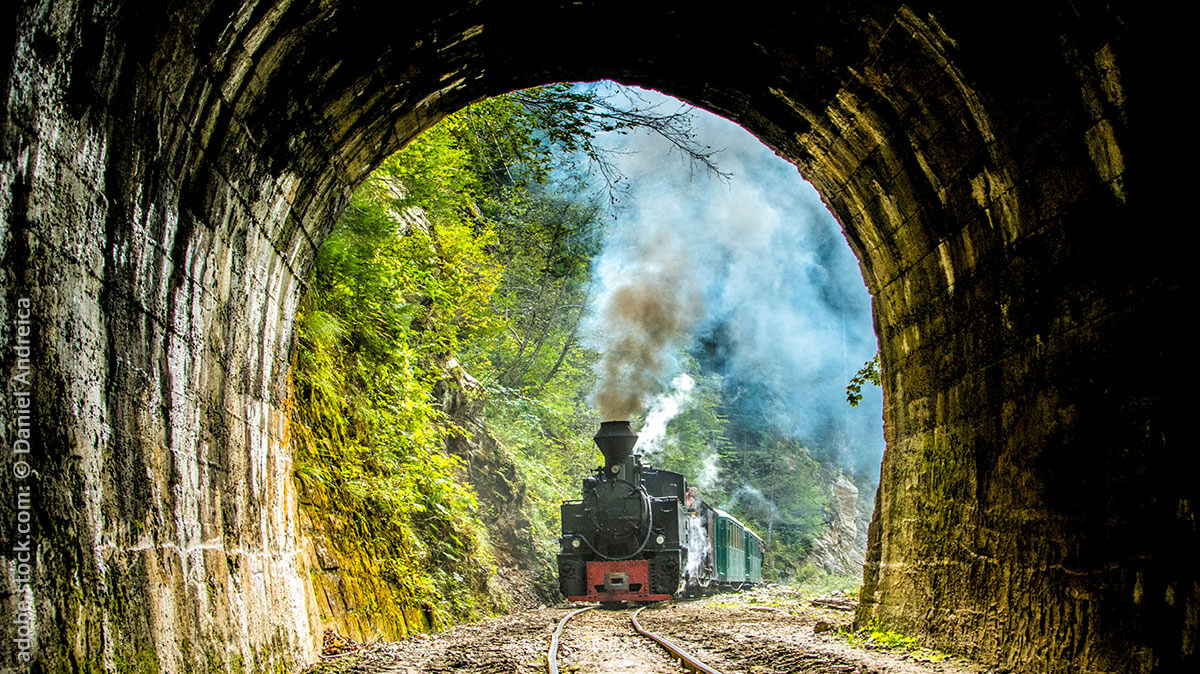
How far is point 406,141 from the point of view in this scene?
27.9 feet

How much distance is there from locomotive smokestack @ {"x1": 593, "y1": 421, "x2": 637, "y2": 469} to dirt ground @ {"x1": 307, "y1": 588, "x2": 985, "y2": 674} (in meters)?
6.02

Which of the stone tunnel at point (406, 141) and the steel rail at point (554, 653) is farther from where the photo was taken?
the steel rail at point (554, 653)

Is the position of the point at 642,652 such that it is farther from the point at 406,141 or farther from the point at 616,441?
the point at 616,441

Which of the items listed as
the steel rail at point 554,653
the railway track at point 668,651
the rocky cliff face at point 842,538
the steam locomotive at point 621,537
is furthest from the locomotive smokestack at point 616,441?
the rocky cliff face at point 842,538

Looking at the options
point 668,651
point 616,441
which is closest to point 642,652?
point 668,651

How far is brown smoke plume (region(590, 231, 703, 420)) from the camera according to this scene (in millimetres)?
26344

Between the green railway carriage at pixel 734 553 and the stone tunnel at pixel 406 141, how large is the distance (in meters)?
14.4

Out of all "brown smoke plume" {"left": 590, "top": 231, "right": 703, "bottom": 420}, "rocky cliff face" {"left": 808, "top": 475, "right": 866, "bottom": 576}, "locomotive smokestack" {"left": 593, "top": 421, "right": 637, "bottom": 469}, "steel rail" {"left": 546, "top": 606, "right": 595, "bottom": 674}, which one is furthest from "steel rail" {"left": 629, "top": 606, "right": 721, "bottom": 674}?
"rocky cliff face" {"left": 808, "top": 475, "right": 866, "bottom": 576}

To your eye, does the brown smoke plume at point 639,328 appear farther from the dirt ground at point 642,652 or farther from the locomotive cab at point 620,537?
the dirt ground at point 642,652

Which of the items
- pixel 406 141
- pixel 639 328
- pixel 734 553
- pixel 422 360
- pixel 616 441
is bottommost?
pixel 734 553

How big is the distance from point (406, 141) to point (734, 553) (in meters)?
19.1

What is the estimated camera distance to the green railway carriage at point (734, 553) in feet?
73.8

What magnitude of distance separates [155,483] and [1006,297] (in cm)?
563

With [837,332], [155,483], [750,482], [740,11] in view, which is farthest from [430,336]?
[837,332]
